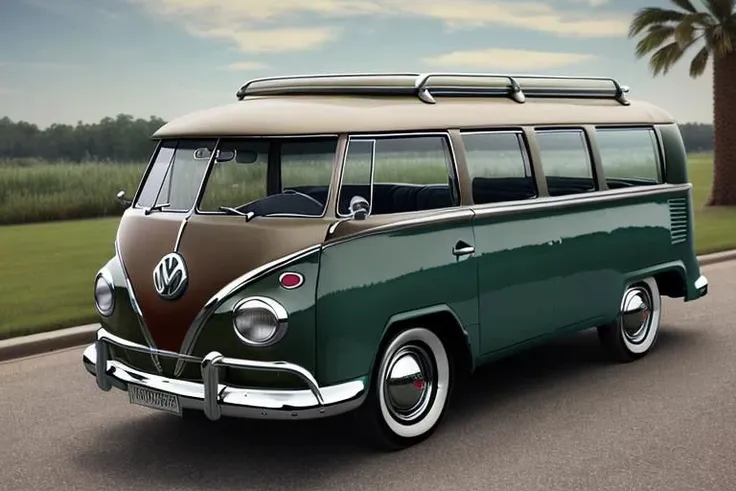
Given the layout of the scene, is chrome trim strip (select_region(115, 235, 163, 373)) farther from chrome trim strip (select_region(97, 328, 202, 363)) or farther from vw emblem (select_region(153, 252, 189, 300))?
vw emblem (select_region(153, 252, 189, 300))

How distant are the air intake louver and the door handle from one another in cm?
272

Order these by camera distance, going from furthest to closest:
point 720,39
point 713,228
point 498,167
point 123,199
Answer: point 720,39 < point 713,228 < point 498,167 < point 123,199

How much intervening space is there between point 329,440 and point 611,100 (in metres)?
A: 3.82

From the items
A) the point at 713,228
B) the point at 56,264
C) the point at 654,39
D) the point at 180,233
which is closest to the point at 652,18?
the point at 654,39

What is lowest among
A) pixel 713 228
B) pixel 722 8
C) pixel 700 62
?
pixel 713 228

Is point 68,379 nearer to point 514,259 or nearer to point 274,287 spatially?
point 274,287

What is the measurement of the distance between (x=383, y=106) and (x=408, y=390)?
5.50 feet

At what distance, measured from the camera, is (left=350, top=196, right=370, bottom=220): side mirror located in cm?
522

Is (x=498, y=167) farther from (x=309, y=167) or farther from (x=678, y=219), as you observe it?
(x=678, y=219)

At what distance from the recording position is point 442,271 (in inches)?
223

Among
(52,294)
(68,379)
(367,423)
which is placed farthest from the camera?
(52,294)

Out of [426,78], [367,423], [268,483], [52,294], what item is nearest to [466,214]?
[426,78]

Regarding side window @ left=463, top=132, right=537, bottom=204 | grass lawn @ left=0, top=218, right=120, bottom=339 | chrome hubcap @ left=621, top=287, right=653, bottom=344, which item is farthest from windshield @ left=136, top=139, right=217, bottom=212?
chrome hubcap @ left=621, top=287, right=653, bottom=344

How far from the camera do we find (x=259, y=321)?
4910 millimetres
